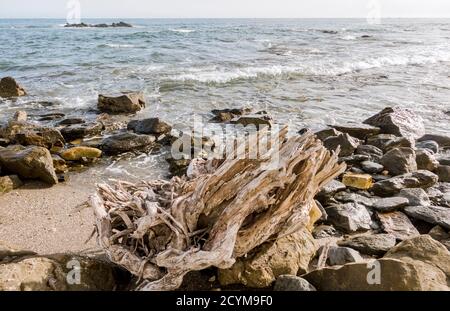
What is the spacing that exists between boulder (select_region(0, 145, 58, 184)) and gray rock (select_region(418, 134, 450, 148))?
8.38 metres

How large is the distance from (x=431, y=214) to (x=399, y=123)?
16.8 feet

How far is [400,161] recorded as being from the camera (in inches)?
285

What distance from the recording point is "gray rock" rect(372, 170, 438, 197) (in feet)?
21.0

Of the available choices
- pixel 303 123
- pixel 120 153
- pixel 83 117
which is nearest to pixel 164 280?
pixel 120 153

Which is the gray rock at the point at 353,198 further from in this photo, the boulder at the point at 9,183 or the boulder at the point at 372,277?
the boulder at the point at 9,183

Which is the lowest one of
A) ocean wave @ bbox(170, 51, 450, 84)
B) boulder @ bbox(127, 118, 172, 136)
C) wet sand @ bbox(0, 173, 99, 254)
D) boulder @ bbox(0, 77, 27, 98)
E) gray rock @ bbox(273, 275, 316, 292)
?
wet sand @ bbox(0, 173, 99, 254)

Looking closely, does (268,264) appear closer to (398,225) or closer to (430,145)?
(398,225)

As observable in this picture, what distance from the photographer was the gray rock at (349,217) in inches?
206

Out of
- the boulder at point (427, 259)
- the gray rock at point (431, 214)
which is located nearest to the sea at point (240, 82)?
the gray rock at point (431, 214)

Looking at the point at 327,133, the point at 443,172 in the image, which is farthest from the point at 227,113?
the point at 443,172

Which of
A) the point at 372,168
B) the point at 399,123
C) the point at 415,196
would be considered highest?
the point at 399,123

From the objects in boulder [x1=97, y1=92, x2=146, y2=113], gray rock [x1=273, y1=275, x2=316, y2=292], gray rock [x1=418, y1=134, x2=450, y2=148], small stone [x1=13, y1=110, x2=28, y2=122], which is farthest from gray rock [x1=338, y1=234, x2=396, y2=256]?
small stone [x1=13, y1=110, x2=28, y2=122]

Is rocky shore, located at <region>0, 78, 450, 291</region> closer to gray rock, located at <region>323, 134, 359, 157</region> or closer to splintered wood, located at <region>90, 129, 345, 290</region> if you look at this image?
gray rock, located at <region>323, 134, 359, 157</region>
